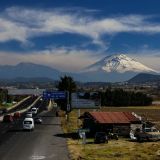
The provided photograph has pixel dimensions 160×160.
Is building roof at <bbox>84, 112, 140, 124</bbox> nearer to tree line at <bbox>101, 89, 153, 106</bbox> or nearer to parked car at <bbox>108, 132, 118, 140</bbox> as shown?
parked car at <bbox>108, 132, 118, 140</bbox>

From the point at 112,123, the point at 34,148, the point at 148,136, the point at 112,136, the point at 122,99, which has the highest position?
the point at 122,99

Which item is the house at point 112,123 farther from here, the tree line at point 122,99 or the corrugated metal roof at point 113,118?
the tree line at point 122,99

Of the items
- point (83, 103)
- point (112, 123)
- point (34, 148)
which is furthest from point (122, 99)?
point (34, 148)

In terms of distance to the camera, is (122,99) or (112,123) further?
(122,99)

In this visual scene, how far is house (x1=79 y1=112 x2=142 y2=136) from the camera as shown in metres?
66.2

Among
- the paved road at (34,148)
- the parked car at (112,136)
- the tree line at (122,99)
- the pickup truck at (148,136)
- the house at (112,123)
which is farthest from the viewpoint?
the tree line at (122,99)

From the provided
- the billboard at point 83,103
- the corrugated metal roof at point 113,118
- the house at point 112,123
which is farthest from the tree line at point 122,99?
the house at point 112,123

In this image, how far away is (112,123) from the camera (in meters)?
65.9

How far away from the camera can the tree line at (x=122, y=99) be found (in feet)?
589

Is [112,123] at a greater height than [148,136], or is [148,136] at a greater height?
[112,123]

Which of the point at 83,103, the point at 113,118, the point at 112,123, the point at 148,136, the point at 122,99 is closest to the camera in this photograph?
the point at 148,136

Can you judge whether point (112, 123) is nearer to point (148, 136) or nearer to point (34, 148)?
point (148, 136)

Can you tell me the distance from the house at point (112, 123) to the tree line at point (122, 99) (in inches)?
4246

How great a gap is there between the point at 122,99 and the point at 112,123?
116 m
